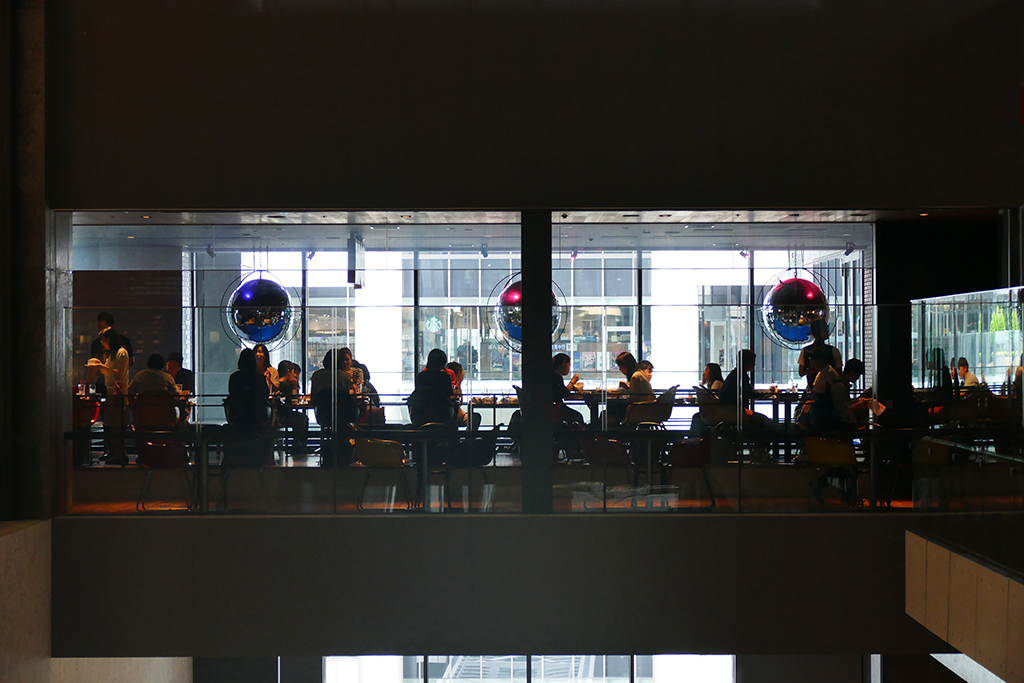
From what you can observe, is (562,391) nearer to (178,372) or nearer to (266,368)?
(266,368)

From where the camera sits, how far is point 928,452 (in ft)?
15.2

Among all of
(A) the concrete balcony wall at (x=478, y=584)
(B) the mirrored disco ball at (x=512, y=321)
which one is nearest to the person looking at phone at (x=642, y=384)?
(B) the mirrored disco ball at (x=512, y=321)

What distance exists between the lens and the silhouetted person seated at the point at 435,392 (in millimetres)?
4961

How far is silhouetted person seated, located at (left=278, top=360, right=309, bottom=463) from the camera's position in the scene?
488 centimetres

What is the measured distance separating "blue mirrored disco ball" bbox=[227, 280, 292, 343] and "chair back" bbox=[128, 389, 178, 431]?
1.96 feet

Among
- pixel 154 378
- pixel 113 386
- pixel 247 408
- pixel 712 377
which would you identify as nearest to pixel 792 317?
pixel 712 377


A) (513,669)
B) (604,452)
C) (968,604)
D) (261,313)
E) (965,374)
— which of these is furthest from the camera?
(513,669)

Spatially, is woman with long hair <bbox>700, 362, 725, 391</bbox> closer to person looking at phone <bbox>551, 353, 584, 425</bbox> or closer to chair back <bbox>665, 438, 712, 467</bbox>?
chair back <bbox>665, 438, 712, 467</bbox>

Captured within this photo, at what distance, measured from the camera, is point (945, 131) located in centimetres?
498

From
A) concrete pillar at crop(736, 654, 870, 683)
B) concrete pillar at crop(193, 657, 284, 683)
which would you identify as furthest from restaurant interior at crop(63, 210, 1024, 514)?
concrete pillar at crop(193, 657, 284, 683)

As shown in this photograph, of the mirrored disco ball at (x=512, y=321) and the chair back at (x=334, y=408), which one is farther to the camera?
the mirrored disco ball at (x=512, y=321)

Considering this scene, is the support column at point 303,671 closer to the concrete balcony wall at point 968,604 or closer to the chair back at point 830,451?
the chair back at point 830,451

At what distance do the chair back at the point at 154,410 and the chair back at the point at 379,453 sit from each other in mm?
1114

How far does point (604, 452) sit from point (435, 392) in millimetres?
1093
